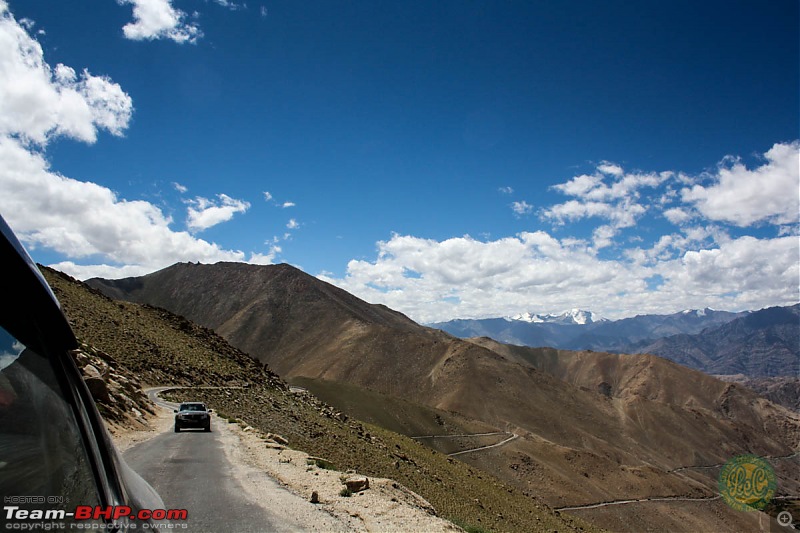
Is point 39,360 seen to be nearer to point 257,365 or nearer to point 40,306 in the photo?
point 40,306

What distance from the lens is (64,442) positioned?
7.23ft

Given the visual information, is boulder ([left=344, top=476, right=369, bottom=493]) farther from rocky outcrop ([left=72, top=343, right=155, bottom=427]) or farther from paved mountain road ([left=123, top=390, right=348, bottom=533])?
rocky outcrop ([left=72, top=343, right=155, bottom=427])

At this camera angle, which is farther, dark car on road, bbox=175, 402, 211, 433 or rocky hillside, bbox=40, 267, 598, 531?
rocky hillside, bbox=40, 267, 598, 531

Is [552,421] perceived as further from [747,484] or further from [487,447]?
[747,484]

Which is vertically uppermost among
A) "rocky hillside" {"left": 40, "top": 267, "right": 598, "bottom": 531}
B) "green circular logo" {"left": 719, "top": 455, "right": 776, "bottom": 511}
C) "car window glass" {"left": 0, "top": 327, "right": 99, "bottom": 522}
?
"car window glass" {"left": 0, "top": 327, "right": 99, "bottom": 522}

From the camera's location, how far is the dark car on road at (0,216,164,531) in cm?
176

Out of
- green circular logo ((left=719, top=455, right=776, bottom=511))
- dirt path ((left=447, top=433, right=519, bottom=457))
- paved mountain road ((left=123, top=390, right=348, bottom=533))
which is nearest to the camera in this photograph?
paved mountain road ((left=123, top=390, right=348, bottom=533))

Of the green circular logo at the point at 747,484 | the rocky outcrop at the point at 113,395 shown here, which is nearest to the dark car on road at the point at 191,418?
the rocky outcrop at the point at 113,395

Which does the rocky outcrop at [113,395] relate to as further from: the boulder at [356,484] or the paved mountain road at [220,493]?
the boulder at [356,484]

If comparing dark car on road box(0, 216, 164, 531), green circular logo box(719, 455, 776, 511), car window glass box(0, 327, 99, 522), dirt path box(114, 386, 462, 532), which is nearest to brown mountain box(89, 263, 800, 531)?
green circular logo box(719, 455, 776, 511)

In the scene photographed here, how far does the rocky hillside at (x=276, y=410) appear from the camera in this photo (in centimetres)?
2570

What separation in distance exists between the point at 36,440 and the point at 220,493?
38.1 ft

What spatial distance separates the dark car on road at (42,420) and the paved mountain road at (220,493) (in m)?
8.20

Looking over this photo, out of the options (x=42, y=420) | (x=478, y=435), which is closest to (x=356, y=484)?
(x=42, y=420)
